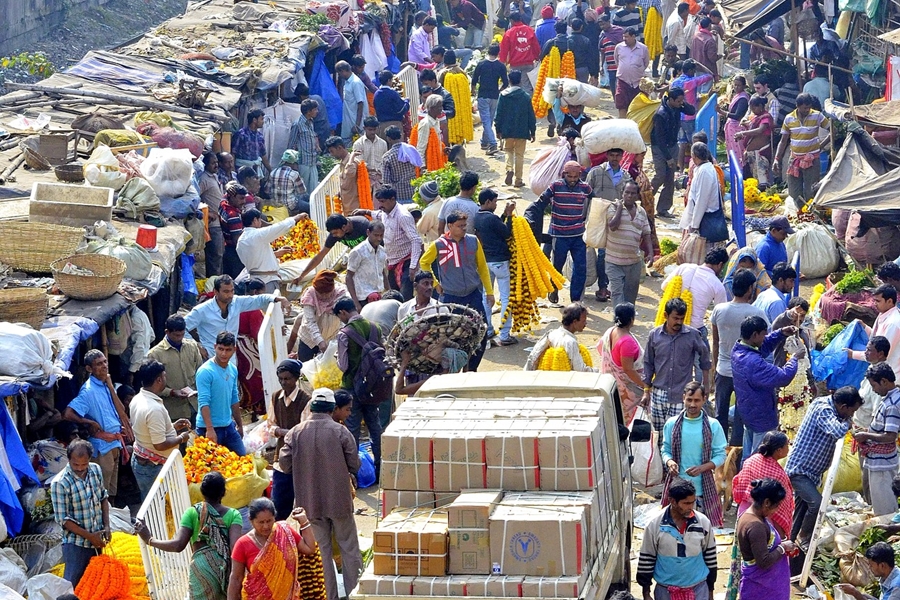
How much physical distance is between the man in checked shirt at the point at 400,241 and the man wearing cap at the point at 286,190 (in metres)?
3.38

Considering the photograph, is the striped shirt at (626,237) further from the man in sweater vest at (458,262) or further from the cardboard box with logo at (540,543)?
the cardboard box with logo at (540,543)

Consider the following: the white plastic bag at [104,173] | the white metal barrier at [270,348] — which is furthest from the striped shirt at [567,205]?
the white plastic bag at [104,173]

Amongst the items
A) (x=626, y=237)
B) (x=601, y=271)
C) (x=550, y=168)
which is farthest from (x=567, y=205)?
(x=550, y=168)

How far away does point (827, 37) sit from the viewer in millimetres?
19609

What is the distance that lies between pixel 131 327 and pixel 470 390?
A: 13.3ft

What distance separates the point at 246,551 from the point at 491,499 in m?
1.36

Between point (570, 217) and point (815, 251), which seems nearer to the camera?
point (570, 217)

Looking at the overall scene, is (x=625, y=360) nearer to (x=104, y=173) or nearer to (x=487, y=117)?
(x=104, y=173)

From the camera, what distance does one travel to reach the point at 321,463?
8.41 metres

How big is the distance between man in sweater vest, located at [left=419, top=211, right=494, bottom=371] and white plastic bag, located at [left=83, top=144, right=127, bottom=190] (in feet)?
10.1

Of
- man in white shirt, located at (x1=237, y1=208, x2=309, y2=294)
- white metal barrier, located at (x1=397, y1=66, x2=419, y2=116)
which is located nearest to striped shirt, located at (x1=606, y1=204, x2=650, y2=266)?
man in white shirt, located at (x1=237, y1=208, x2=309, y2=294)

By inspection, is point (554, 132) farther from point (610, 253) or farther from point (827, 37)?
point (610, 253)

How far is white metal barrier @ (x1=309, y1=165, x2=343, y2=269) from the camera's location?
15367mm

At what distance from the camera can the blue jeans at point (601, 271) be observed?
14148 millimetres
